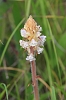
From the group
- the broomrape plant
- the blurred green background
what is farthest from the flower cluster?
the blurred green background

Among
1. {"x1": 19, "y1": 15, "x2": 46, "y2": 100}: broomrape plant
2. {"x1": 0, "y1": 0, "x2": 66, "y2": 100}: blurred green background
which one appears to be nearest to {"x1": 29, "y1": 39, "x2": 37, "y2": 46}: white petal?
{"x1": 19, "y1": 15, "x2": 46, "y2": 100}: broomrape plant

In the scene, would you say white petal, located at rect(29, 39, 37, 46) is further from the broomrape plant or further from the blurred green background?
the blurred green background

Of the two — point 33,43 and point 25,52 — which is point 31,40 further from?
point 25,52

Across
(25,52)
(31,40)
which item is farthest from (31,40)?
(25,52)

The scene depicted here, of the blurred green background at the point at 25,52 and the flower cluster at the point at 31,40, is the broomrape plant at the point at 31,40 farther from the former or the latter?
the blurred green background at the point at 25,52

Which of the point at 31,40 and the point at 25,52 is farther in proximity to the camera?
the point at 25,52

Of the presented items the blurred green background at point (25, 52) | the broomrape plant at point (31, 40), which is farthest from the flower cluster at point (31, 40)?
the blurred green background at point (25, 52)

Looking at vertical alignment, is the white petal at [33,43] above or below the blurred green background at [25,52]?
below

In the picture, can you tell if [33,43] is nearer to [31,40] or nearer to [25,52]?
[31,40]

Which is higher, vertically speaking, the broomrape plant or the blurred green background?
the blurred green background

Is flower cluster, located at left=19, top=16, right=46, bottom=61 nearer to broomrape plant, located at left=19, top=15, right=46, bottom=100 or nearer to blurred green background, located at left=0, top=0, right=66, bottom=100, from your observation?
broomrape plant, located at left=19, top=15, right=46, bottom=100

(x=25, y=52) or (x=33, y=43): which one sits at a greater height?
(x=25, y=52)

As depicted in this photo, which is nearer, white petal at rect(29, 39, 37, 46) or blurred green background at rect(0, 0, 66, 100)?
white petal at rect(29, 39, 37, 46)
